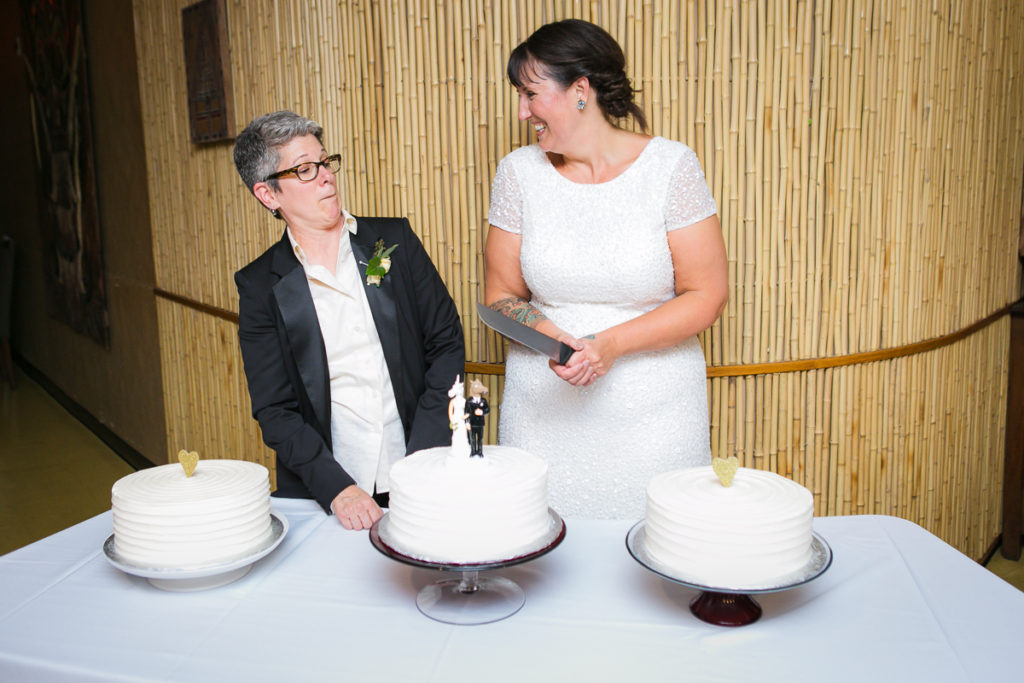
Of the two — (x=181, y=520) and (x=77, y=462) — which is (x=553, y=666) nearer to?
(x=181, y=520)

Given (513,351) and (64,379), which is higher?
(513,351)

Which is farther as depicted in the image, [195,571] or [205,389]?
[205,389]

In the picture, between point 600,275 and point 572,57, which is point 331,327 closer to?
point 600,275

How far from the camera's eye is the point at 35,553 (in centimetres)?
155

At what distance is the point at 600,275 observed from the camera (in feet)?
6.70

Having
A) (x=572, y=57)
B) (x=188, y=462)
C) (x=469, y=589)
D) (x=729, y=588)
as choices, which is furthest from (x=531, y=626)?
(x=572, y=57)

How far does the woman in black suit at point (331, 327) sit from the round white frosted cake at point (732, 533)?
0.90m

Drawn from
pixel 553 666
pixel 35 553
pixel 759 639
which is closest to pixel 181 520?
pixel 35 553

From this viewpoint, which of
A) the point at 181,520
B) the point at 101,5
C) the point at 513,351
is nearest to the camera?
the point at 181,520

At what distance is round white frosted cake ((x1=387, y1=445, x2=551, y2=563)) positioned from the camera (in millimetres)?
1212

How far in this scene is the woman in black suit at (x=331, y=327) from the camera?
76.6 inches

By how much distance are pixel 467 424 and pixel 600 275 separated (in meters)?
0.79

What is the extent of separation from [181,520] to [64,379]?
671 cm

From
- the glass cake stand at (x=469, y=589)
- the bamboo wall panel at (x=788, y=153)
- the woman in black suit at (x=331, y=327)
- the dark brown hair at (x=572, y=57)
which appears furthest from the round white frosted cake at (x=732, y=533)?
the bamboo wall panel at (x=788, y=153)
